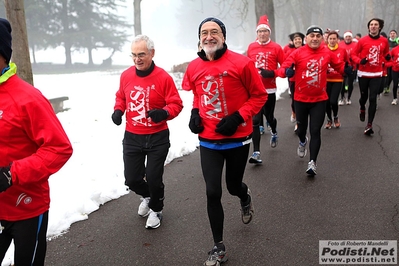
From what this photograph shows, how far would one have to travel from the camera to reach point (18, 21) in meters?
6.67

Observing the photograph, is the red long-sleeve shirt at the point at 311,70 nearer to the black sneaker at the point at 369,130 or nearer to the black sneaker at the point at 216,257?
the black sneaker at the point at 369,130

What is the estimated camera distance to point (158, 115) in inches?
151

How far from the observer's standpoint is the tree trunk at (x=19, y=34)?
6.60m

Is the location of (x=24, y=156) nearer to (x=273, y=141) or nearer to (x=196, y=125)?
(x=196, y=125)

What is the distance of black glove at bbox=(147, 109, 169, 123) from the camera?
3.83 m

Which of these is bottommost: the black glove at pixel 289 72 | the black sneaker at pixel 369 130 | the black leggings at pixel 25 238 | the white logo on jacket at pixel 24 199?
the black sneaker at pixel 369 130

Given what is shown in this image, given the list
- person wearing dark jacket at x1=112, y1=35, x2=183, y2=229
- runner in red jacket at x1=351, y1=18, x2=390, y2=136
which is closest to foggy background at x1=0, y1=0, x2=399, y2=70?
runner in red jacket at x1=351, y1=18, x2=390, y2=136

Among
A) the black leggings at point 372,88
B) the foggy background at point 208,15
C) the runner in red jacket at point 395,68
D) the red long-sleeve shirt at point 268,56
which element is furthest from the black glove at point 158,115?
the foggy background at point 208,15

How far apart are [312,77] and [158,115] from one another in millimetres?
2984

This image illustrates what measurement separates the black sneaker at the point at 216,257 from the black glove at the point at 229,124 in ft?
3.44

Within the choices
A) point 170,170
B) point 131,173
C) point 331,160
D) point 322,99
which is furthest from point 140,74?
point 331,160

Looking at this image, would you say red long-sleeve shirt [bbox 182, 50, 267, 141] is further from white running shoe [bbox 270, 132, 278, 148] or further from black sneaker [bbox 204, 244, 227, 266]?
white running shoe [bbox 270, 132, 278, 148]

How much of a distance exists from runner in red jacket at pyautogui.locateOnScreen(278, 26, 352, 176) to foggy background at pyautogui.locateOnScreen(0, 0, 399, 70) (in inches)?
393

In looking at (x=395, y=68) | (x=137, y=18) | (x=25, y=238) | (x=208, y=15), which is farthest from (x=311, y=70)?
(x=208, y=15)
